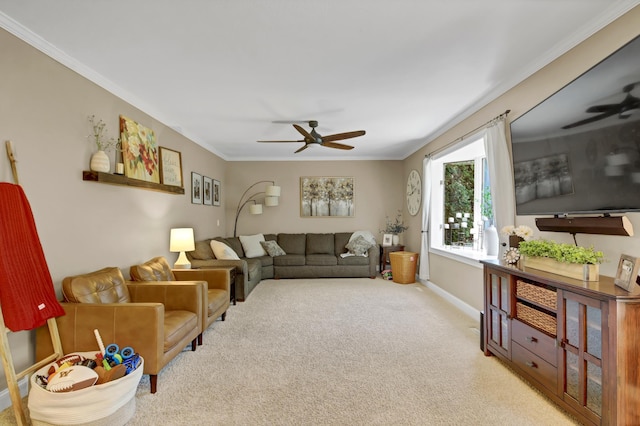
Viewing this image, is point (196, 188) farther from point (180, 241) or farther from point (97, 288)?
point (97, 288)

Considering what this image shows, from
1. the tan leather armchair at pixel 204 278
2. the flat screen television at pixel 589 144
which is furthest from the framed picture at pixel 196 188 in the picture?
the flat screen television at pixel 589 144

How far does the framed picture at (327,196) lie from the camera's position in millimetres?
7152

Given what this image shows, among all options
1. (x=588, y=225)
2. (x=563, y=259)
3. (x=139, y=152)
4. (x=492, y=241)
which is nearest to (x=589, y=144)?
(x=588, y=225)

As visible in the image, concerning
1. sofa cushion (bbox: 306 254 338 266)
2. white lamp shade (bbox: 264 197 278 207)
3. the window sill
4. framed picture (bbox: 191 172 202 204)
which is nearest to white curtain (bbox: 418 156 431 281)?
the window sill

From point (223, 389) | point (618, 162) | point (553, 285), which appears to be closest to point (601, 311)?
point (553, 285)

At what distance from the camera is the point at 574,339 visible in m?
1.87

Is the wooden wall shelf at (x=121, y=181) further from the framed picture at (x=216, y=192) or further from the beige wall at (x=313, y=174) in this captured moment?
the beige wall at (x=313, y=174)

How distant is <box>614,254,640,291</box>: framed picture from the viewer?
163 centimetres

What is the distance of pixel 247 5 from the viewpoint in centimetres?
197

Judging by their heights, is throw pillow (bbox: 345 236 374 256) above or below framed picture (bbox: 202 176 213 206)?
below

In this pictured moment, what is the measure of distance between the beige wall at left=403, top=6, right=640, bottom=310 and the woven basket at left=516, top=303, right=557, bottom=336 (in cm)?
50

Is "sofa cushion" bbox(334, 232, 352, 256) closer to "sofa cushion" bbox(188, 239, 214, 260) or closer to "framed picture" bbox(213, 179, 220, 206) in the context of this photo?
"framed picture" bbox(213, 179, 220, 206)

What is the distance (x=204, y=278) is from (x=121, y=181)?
1.44m

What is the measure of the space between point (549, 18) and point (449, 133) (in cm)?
258
